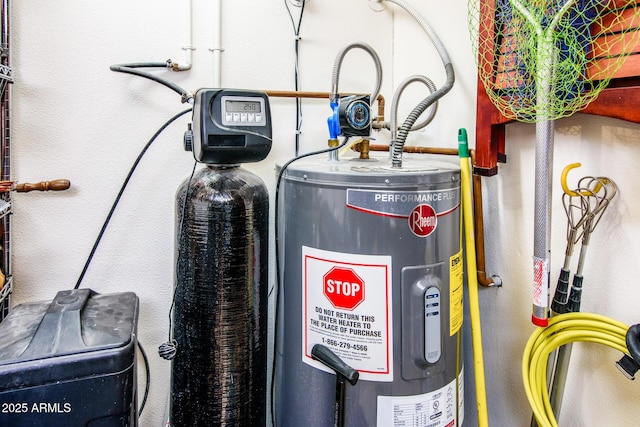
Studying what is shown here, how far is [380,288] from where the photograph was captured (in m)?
0.95

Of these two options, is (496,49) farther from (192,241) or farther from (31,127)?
(31,127)

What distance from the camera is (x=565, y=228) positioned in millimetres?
1107

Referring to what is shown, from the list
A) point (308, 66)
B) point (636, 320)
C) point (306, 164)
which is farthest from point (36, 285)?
point (636, 320)

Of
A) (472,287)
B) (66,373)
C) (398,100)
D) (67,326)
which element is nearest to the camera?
(66,373)

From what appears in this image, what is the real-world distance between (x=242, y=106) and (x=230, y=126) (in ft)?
0.21

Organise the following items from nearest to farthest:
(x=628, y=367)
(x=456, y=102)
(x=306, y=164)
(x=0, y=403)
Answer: (x=0, y=403)
(x=628, y=367)
(x=306, y=164)
(x=456, y=102)

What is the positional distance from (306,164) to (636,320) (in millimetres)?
872

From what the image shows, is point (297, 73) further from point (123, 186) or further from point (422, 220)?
point (422, 220)

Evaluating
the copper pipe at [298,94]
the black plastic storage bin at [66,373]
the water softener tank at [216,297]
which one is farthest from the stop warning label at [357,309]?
the copper pipe at [298,94]

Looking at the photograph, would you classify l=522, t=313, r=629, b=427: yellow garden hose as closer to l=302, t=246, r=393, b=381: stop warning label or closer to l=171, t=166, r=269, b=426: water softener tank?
l=302, t=246, r=393, b=381: stop warning label

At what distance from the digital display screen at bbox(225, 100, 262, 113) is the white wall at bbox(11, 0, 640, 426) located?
15.3 inches

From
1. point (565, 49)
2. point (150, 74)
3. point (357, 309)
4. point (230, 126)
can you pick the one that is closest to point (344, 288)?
point (357, 309)

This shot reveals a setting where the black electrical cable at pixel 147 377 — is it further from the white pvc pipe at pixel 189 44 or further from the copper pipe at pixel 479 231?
the copper pipe at pixel 479 231

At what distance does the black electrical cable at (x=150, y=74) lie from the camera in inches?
49.1
